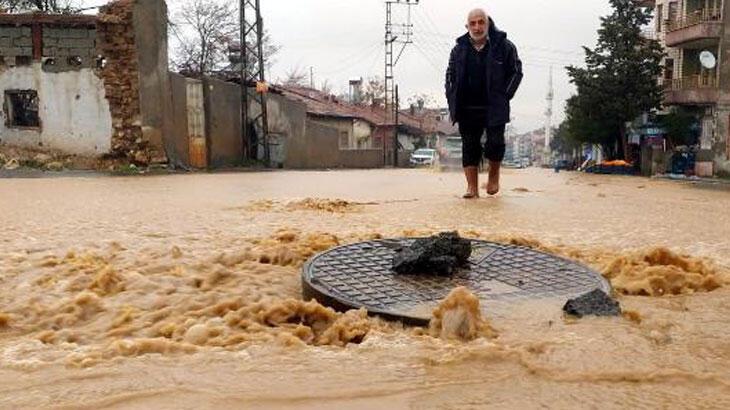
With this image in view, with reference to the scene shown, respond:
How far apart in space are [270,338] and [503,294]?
89 centimetres

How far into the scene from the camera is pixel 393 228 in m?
4.30

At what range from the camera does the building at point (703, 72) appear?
22.5 meters

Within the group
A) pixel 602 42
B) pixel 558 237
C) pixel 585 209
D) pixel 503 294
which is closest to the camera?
pixel 503 294

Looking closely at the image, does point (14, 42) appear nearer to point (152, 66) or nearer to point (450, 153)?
point (152, 66)

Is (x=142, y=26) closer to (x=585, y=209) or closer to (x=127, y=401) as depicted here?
(x=585, y=209)

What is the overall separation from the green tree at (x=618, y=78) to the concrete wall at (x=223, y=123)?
613 inches

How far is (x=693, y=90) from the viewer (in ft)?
80.4

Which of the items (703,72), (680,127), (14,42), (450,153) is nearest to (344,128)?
(450,153)

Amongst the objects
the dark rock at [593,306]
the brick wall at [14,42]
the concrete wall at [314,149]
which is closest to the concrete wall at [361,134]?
the concrete wall at [314,149]

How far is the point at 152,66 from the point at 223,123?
4.53 m

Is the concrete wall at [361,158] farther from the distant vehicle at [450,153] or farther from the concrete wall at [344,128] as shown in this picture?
the distant vehicle at [450,153]

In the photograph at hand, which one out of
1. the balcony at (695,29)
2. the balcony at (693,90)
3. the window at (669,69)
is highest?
the balcony at (695,29)

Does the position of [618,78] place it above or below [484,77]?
above

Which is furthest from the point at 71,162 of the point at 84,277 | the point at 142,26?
the point at 84,277
